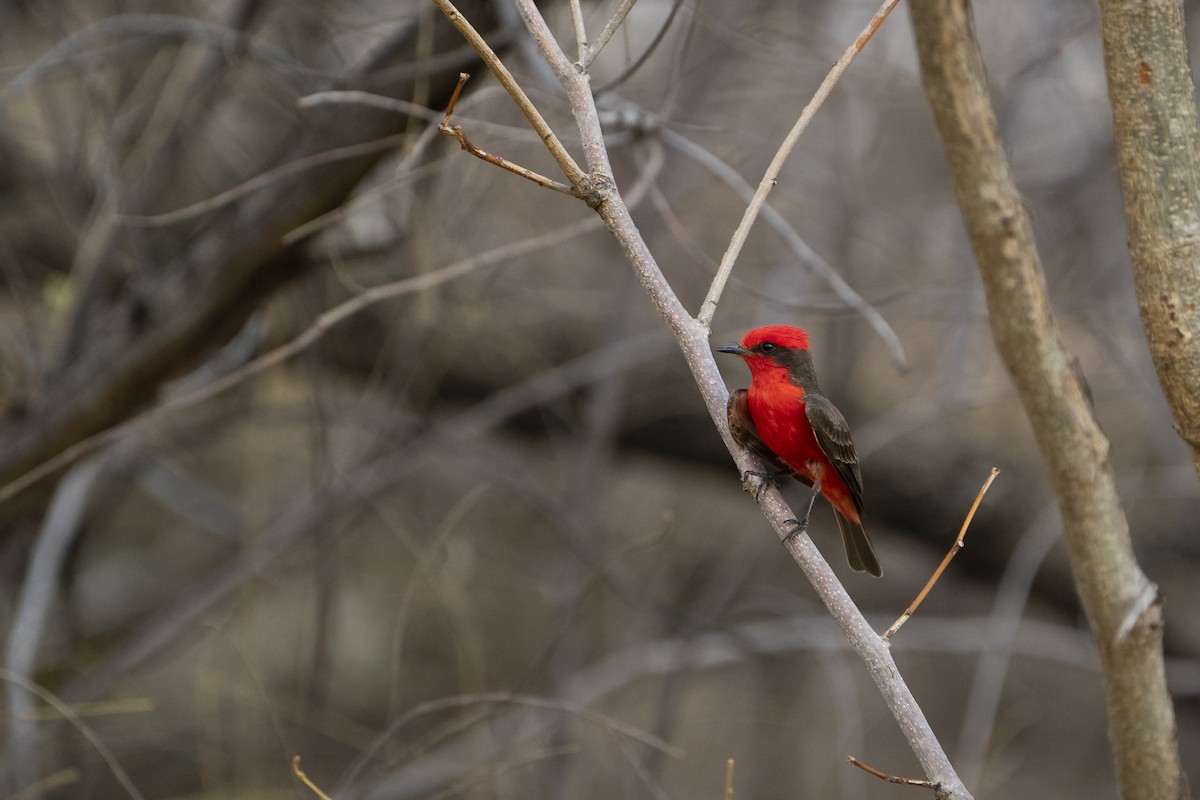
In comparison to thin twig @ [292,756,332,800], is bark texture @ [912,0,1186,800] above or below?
above

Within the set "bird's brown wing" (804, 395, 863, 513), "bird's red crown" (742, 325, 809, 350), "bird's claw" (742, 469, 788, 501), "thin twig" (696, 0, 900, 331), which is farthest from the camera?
"bird's red crown" (742, 325, 809, 350)

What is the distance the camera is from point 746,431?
2760mm

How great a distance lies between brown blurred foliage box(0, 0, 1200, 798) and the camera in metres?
3.66

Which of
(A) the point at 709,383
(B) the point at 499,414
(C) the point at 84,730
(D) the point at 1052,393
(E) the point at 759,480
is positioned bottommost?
(C) the point at 84,730

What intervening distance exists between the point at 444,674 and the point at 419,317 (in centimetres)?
355

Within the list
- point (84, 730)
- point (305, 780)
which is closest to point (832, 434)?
point (305, 780)

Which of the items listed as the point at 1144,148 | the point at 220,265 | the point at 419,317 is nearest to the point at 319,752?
the point at 419,317

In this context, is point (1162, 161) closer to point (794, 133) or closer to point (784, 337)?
point (794, 133)

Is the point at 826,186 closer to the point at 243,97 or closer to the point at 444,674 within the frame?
the point at 243,97

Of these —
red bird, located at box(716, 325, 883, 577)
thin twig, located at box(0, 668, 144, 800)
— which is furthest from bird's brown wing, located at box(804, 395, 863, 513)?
thin twig, located at box(0, 668, 144, 800)

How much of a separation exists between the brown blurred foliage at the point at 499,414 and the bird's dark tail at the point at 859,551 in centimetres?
82

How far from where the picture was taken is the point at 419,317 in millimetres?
4238

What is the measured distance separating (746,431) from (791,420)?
0.47ft

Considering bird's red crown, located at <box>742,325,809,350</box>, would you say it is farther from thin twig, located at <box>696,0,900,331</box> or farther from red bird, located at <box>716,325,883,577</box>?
thin twig, located at <box>696,0,900,331</box>
